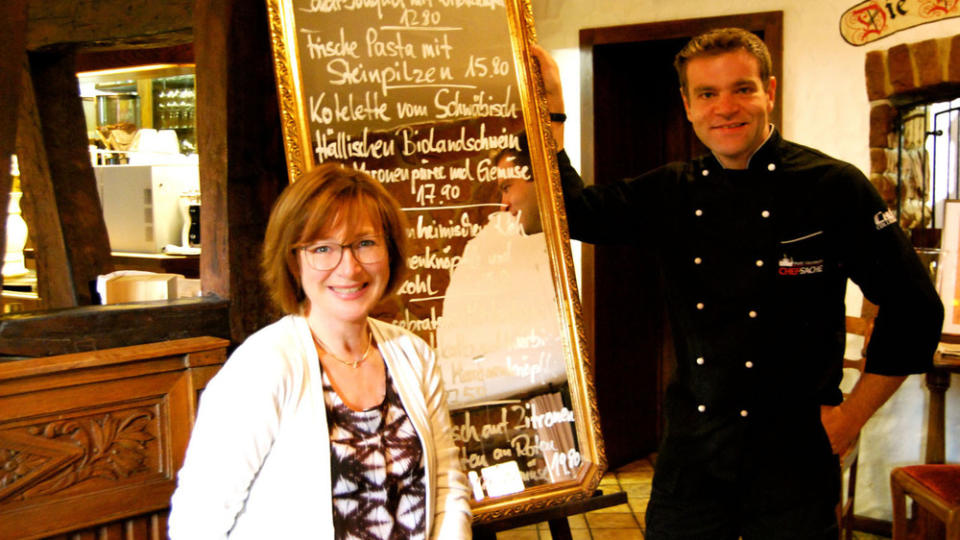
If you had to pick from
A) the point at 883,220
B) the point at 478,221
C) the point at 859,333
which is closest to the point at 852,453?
the point at 859,333

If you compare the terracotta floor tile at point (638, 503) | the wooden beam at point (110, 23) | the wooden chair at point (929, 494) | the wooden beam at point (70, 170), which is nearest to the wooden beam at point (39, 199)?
the wooden beam at point (70, 170)

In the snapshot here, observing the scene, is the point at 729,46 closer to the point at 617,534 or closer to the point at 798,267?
the point at 798,267

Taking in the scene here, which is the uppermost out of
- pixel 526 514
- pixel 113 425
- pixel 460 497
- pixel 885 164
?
pixel 885 164

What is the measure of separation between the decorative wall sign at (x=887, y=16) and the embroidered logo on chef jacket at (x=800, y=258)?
1.94 metres

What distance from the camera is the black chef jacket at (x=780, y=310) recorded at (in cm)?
175

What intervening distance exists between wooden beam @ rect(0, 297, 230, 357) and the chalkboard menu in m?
0.43

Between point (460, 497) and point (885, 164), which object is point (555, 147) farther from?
point (885, 164)

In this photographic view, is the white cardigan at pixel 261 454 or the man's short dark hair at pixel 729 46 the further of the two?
the man's short dark hair at pixel 729 46

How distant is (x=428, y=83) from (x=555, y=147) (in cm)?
34

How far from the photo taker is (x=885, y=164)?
338 centimetres

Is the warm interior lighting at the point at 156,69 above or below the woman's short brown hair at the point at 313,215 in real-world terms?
above

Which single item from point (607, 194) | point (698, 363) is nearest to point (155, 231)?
point (607, 194)

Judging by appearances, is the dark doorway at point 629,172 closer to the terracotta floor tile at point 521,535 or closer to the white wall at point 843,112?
the white wall at point 843,112

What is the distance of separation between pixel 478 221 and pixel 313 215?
24.5 inches
